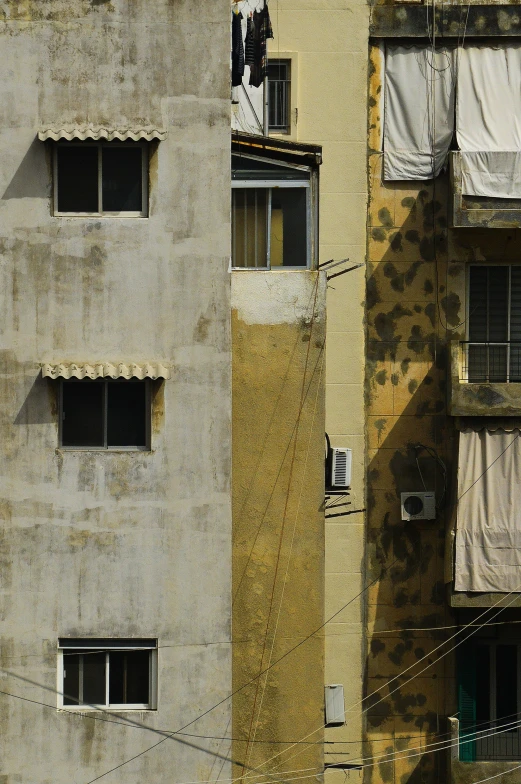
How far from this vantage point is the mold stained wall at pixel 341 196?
660 inches

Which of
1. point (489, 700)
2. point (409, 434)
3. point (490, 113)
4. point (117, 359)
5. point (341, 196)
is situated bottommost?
point (489, 700)

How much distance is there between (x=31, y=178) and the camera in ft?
44.7

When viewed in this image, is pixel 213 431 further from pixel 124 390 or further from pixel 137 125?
pixel 137 125

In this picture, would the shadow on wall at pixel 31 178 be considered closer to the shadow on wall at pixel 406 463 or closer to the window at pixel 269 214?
the window at pixel 269 214

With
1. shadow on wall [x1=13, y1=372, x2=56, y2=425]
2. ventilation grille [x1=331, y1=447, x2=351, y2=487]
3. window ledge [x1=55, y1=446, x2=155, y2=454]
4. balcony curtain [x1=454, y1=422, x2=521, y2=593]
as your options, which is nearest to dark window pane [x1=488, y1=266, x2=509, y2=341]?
balcony curtain [x1=454, y1=422, x2=521, y2=593]

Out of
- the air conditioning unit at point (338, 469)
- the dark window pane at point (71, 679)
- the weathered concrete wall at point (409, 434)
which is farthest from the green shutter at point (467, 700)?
the dark window pane at point (71, 679)

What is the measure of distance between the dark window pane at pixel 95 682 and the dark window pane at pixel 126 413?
2469mm

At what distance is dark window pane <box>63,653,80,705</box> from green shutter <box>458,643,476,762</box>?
19.2 feet

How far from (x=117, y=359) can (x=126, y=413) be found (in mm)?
651

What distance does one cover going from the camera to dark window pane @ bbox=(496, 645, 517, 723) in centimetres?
1686

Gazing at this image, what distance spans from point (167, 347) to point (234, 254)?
1616 mm

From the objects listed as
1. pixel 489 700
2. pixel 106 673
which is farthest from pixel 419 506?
pixel 106 673

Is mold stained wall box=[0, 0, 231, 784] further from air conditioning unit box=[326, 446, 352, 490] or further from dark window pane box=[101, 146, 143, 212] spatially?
air conditioning unit box=[326, 446, 352, 490]

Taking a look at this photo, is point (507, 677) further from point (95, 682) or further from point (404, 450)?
point (95, 682)
